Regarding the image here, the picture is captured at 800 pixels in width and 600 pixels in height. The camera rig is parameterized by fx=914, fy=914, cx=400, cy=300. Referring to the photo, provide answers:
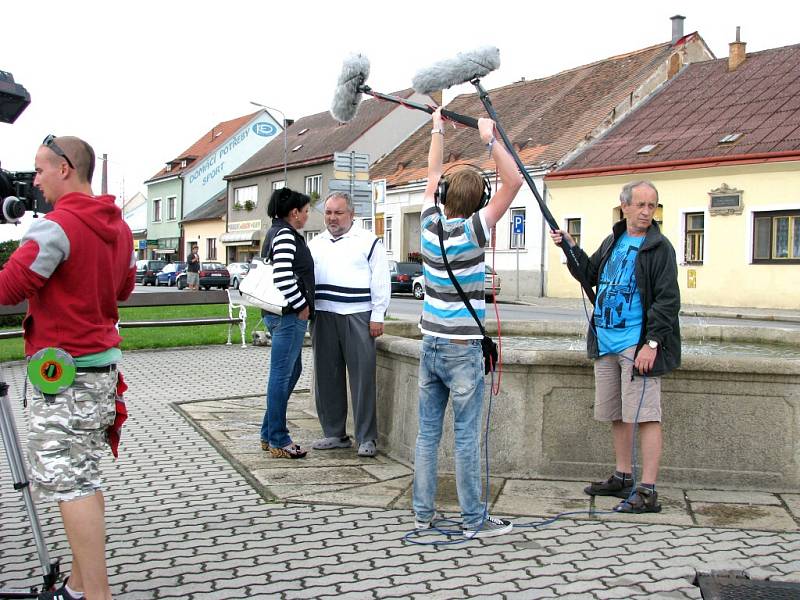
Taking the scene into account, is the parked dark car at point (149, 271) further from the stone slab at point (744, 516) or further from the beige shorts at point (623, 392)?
the stone slab at point (744, 516)

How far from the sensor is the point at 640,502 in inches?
201

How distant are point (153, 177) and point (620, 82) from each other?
43.1 metres

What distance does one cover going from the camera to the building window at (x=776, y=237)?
25078mm

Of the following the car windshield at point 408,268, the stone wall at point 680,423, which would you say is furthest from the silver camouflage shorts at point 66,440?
the car windshield at point 408,268

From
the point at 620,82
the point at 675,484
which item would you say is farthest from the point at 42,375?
the point at 620,82

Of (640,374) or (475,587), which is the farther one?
(640,374)

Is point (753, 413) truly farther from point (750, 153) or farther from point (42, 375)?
point (750, 153)

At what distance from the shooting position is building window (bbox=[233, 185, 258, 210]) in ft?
174

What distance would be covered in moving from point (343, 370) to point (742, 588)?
3547mm

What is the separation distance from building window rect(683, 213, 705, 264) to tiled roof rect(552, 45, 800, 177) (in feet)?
5.89

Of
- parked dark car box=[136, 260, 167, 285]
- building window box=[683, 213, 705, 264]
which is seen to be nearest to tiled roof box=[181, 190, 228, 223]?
parked dark car box=[136, 260, 167, 285]

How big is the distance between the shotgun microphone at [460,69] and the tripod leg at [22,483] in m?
2.86

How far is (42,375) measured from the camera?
11.2 ft

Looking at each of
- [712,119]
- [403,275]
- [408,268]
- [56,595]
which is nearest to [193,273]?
[408,268]
